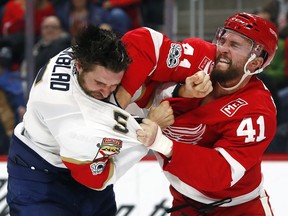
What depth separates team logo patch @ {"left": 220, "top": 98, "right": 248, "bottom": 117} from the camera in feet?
9.98

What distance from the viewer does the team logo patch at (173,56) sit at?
3036 mm

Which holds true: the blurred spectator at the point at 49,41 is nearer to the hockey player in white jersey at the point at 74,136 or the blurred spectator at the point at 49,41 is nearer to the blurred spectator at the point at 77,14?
the blurred spectator at the point at 77,14

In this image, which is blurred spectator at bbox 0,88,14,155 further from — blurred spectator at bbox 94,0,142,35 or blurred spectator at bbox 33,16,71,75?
blurred spectator at bbox 94,0,142,35

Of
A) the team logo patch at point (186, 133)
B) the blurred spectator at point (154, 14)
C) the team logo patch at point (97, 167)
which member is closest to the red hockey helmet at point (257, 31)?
the team logo patch at point (186, 133)

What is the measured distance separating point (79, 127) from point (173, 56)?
0.49m

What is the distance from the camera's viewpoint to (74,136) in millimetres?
2820

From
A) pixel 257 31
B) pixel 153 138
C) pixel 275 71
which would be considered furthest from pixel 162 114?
pixel 275 71

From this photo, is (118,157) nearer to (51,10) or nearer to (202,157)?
(202,157)

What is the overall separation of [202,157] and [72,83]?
0.56 m

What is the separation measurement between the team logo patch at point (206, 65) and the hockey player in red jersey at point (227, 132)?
0.07ft

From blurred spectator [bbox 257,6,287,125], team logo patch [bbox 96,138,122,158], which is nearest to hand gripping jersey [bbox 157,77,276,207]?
team logo patch [bbox 96,138,122,158]

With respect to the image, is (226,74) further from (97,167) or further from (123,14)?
(123,14)

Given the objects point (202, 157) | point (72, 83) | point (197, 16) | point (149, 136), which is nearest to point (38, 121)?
point (72, 83)

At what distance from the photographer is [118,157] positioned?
3.00 metres
